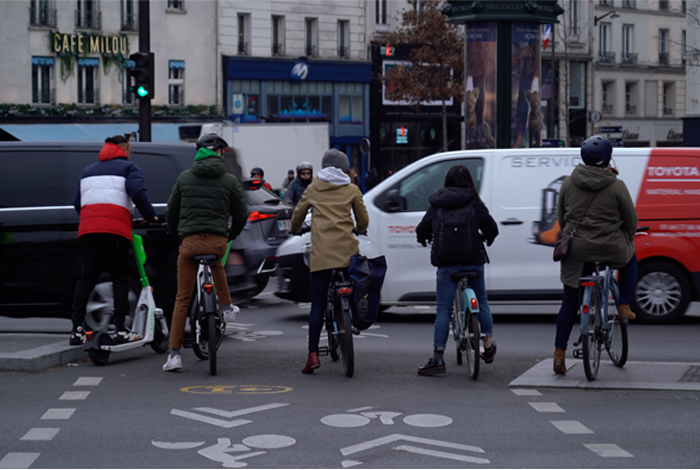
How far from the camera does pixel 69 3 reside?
38.4 m

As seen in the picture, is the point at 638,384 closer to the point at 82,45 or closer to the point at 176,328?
the point at 176,328

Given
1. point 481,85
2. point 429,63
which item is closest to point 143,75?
point 481,85

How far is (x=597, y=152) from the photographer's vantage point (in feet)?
23.8

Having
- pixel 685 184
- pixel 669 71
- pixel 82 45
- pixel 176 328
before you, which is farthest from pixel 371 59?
pixel 176 328

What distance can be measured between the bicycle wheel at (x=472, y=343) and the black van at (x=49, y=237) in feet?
10.1

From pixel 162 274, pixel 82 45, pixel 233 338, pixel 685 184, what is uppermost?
pixel 82 45

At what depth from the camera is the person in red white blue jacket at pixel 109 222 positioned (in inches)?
323

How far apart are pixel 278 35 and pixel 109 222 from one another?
3655cm

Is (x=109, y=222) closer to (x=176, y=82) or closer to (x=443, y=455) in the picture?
(x=443, y=455)

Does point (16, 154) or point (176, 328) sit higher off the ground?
point (16, 154)

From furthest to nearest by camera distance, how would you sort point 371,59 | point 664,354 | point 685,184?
point 371,59 → point 685,184 → point 664,354

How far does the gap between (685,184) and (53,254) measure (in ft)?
21.2

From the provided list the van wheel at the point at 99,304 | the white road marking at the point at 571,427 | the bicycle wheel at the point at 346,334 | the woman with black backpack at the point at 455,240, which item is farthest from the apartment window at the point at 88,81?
the white road marking at the point at 571,427

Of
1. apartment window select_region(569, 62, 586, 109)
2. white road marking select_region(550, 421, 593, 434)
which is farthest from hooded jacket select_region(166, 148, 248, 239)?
apartment window select_region(569, 62, 586, 109)
